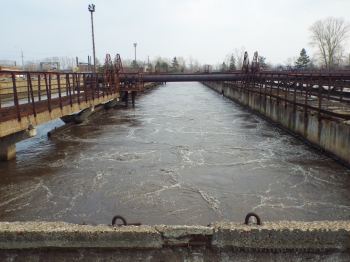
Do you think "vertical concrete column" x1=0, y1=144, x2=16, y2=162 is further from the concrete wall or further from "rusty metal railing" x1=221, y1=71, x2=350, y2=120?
"rusty metal railing" x1=221, y1=71, x2=350, y2=120

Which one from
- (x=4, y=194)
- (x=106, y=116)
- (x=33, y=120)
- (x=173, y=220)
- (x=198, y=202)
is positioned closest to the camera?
(x=173, y=220)

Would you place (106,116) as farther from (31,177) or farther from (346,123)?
(346,123)

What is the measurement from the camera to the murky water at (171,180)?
23.2 feet

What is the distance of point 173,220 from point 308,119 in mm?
8683

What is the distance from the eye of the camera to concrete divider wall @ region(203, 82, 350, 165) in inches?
396

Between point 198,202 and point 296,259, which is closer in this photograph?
point 296,259

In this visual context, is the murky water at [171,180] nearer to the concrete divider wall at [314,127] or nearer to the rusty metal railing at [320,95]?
the concrete divider wall at [314,127]

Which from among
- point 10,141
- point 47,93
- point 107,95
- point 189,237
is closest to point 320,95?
point 189,237

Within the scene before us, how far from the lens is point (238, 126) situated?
1778 centimetres

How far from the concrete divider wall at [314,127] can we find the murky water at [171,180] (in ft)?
1.33

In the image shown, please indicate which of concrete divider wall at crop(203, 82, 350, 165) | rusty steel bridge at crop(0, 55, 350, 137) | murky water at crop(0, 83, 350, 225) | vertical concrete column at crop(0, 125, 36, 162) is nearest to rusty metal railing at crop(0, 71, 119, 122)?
rusty steel bridge at crop(0, 55, 350, 137)

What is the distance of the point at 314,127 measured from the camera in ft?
40.5

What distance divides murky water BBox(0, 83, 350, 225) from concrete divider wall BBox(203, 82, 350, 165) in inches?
15.9

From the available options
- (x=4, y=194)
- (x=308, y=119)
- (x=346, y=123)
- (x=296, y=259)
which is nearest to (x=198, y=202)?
(x=296, y=259)
